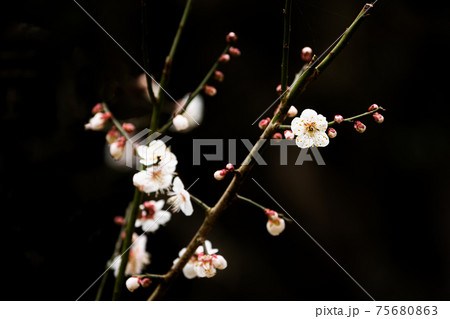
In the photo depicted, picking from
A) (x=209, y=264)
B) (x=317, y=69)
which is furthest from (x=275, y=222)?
(x=317, y=69)

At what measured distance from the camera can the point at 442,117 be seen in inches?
42.4

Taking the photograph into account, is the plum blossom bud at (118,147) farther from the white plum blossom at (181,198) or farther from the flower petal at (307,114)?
the flower petal at (307,114)

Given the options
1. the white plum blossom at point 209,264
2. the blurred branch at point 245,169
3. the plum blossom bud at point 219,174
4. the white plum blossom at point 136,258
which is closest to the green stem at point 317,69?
the blurred branch at point 245,169

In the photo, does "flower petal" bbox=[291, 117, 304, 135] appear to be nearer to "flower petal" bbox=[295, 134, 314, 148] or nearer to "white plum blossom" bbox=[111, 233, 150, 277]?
"flower petal" bbox=[295, 134, 314, 148]

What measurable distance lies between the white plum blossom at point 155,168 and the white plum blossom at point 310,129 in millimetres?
153

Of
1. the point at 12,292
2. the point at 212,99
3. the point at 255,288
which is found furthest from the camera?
the point at 255,288

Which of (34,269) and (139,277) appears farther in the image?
(34,269)

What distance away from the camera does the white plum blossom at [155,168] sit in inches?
18.4

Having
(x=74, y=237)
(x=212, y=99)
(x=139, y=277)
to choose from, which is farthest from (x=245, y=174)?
(x=212, y=99)

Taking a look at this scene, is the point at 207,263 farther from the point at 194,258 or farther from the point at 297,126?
the point at 297,126

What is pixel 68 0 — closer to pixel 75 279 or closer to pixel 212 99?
pixel 212 99

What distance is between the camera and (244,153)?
2.03 feet

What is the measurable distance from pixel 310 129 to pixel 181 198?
0.62 ft

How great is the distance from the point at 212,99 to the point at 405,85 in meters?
0.56
